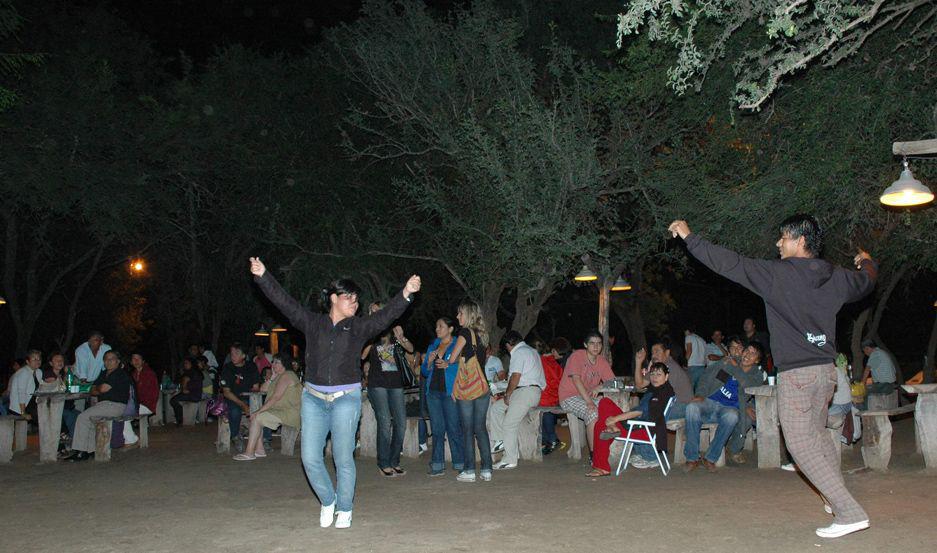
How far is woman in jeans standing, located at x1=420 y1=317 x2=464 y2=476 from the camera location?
9234 mm

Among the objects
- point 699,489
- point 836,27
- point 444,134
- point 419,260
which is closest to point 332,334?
point 699,489

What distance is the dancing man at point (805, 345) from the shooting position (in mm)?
5516

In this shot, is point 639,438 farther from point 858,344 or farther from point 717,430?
point 858,344

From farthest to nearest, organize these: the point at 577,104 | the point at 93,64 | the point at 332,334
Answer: the point at 93,64, the point at 577,104, the point at 332,334

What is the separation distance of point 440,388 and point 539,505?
2.42 meters

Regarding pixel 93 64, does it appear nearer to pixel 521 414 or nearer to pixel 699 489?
pixel 521 414

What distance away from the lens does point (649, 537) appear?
235 inches

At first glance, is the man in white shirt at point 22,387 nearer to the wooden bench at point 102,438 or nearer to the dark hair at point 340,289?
the wooden bench at point 102,438

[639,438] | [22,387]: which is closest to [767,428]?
[639,438]

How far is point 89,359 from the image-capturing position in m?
13.6

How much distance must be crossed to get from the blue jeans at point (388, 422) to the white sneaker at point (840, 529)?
491cm

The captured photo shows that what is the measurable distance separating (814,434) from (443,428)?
4692 mm

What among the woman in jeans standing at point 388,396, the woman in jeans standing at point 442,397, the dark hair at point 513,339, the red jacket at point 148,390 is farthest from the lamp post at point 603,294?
the red jacket at point 148,390

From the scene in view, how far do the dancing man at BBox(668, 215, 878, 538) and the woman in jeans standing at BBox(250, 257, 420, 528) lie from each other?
229 centimetres
